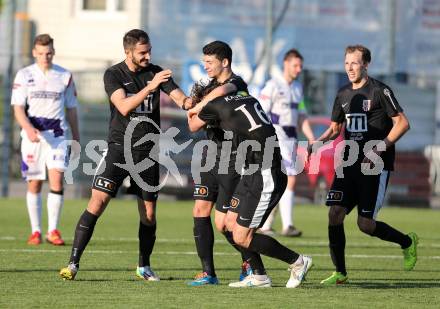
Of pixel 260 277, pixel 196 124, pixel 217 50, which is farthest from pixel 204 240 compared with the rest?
pixel 217 50

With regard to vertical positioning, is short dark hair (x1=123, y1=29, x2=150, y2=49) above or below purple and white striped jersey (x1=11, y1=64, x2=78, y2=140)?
above

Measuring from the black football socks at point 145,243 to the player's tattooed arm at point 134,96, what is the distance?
3.76 ft

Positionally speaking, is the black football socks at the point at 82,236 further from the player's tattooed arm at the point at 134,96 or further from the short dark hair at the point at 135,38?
the short dark hair at the point at 135,38

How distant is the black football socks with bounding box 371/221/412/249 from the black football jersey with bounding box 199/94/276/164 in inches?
78.4

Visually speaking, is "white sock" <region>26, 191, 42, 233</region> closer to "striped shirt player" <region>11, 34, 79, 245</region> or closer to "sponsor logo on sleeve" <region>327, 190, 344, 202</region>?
"striped shirt player" <region>11, 34, 79, 245</region>

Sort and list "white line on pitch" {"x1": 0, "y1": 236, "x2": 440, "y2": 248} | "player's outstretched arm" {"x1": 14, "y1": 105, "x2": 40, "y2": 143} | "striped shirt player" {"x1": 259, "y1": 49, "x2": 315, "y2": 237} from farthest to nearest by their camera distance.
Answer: "striped shirt player" {"x1": 259, "y1": 49, "x2": 315, "y2": 237} → "white line on pitch" {"x1": 0, "y1": 236, "x2": 440, "y2": 248} → "player's outstretched arm" {"x1": 14, "y1": 105, "x2": 40, "y2": 143}

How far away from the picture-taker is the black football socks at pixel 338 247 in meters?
10.7

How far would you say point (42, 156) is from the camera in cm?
1421

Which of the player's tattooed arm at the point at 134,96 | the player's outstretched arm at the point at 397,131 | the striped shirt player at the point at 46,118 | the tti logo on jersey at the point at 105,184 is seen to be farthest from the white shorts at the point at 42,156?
the player's outstretched arm at the point at 397,131

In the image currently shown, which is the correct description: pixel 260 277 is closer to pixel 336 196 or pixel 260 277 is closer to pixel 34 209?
pixel 336 196

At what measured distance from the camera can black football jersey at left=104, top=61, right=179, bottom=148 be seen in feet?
34.4

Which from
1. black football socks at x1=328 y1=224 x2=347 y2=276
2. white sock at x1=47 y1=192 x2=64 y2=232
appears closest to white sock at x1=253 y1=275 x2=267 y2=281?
black football socks at x1=328 y1=224 x2=347 y2=276

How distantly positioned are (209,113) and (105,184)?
1.27 meters

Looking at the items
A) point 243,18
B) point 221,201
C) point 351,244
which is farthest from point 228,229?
point 243,18
